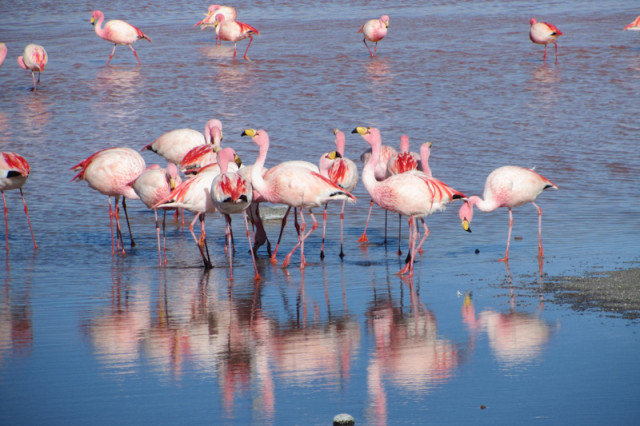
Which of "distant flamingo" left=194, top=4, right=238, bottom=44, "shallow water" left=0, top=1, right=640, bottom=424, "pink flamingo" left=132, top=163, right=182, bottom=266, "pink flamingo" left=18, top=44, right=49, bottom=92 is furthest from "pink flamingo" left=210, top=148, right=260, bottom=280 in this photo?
"distant flamingo" left=194, top=4, right=238, bottom=44

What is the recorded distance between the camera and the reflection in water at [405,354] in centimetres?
450

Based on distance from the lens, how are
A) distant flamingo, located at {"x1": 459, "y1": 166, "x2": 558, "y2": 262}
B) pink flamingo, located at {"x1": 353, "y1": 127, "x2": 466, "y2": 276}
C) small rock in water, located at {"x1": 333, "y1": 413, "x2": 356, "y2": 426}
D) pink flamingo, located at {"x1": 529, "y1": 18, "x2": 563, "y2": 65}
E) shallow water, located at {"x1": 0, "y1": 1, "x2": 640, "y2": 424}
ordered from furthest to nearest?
pink flamingo, located at {"x1": 529, "y1": 18, "x2": 563, "y2": 65}
distant flamingo, located at {"x1": 459, "y1": 166, "x2": 558, "y2": 262}
pink flamingo, located at {"x1": 353, "y1": 127, "x2": 466, "y2": 276}
shallow water, located at {"x1": 0, "y1": 1, "x2": 640, "y2": 424}
small rock in water, located at {"x1": 333, "y1": 413, "x2": 356, "y2": 426}

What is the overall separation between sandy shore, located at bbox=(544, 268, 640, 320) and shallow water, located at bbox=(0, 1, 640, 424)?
0.16 meters

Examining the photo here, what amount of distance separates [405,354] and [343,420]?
1059 mm

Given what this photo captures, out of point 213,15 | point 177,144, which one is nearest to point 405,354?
point 177,144

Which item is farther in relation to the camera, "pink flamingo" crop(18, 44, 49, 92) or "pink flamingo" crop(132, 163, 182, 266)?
"pink flamingo" crop(18, 44, 49, 92)

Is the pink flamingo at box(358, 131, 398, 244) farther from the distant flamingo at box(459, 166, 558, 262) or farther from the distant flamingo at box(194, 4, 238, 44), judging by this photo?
the distant flamingo at box(194, 4, 238, 44)

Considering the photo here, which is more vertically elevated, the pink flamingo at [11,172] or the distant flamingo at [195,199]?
the pink flamingo at [11,172]

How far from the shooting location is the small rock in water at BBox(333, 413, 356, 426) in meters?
4.05

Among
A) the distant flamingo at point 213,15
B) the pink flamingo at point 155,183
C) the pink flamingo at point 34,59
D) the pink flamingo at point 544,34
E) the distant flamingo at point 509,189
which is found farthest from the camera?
the distant flamingo at point 213,15

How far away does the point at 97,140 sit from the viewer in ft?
44.4

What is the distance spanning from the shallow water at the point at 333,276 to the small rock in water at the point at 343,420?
8 cm

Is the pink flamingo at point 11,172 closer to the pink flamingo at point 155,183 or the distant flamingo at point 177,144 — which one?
the pink flamingo at point 155,183

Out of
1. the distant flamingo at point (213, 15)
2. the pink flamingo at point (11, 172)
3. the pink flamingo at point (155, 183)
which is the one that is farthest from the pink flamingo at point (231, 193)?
the distant flamingo at point (213, 15)
